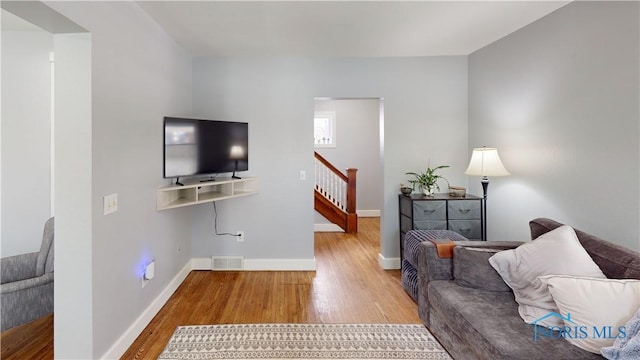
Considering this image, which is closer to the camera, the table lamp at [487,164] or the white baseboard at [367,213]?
the table lamp at [487,164]

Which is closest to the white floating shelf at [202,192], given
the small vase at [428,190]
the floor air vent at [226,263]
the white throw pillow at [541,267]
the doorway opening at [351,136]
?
the floor air vent at [226,263]

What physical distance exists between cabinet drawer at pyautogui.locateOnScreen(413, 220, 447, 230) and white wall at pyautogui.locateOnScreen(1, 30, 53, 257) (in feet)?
11.8

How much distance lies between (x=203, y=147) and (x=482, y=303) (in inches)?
108

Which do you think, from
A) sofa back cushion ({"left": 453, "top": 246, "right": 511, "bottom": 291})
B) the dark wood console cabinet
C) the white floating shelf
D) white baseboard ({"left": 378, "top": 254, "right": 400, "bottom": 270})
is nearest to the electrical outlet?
the white floating shelf

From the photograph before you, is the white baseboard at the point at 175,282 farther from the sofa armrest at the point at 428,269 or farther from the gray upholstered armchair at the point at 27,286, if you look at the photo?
the sofa armrest at the point at 428,269

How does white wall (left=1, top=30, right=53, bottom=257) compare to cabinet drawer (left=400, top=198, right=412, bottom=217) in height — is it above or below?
above

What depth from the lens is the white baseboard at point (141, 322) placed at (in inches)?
76.9

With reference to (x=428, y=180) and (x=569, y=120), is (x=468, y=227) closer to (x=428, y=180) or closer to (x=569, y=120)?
(x=428, y=180)

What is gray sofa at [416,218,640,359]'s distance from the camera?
→ 1.35 metres

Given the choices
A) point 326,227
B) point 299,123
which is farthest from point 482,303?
point 326,227

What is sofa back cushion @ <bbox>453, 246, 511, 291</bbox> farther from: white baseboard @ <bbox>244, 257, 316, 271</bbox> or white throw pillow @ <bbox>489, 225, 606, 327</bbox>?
white baseboard @ <bbox>244, 257, 316, 271</bbox>

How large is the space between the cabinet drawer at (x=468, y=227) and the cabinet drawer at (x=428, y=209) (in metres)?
0.19

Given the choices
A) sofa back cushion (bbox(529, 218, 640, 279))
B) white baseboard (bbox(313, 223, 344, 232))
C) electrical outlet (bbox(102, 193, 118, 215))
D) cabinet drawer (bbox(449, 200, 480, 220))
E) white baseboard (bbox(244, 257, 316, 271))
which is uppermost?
electrical outlet (bbox(102, 193, 118, 215))

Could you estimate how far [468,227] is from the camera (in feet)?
10.4
